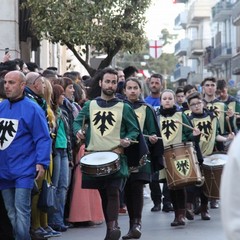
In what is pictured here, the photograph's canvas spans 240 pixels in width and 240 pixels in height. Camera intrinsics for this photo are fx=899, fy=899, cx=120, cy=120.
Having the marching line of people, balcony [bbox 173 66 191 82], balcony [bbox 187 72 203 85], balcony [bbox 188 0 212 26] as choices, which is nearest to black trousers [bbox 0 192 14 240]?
the marching line of people

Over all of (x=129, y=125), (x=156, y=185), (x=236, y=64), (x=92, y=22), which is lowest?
(x=156, y=185)

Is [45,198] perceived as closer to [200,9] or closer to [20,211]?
[20,211]

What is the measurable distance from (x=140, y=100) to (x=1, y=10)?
672 cm

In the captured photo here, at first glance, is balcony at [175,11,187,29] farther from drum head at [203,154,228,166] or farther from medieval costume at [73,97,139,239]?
medieval costume at [73,97,139,239]

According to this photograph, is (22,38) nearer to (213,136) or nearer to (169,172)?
(213,136)

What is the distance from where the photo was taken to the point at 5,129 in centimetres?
833

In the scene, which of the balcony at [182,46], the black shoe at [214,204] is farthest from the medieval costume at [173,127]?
the balcony at [182,46]

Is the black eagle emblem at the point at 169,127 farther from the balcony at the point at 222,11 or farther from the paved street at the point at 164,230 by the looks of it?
the balcony at the point at 222,11

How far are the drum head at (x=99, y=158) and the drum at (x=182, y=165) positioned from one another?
214cm

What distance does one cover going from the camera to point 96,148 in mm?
9312

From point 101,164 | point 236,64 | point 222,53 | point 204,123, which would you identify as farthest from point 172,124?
point 222,53

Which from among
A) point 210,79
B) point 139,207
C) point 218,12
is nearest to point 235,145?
point 139,207

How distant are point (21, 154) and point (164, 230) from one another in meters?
3.26

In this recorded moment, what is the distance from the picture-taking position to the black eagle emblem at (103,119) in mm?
9320
